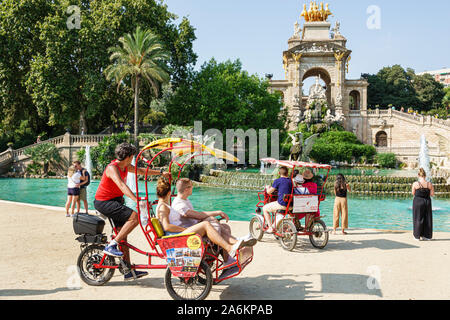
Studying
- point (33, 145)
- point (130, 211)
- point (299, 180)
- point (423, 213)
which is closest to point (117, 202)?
point (130, 211)

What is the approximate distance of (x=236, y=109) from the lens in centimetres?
3728

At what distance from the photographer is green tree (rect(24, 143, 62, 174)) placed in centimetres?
3347

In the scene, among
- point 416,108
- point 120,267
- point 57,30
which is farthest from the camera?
point 416,108

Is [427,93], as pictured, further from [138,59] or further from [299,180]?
[299,180]

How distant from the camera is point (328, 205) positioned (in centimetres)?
1711

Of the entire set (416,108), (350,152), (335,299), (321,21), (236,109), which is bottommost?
(335,299)

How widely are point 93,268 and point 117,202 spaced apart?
106cm

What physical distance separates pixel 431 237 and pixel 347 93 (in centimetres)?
5229

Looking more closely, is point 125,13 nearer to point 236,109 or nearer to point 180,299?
point 236,109

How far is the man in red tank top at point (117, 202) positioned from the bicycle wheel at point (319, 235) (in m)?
3.90

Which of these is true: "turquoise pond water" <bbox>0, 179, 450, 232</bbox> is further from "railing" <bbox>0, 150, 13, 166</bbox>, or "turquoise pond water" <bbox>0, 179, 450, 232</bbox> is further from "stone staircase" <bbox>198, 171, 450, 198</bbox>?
"railing" <bbox>0, 150, 13, 166</bbox>

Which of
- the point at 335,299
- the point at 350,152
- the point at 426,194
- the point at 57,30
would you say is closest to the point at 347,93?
the point at 350,152

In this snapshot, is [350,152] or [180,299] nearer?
[180,299]

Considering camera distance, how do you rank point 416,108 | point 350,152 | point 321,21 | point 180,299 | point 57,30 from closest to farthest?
point 180,299, point 57,30, point 350,152, point 321,21, point 416,108
